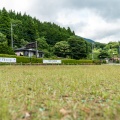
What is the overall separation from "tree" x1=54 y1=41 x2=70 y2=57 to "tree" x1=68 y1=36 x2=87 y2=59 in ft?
5.61

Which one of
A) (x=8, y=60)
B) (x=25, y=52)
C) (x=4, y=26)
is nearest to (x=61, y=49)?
(x=25, y=52)

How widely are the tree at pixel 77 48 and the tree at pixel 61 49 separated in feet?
5.61

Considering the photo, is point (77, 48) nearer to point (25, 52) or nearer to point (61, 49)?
point (61, 49)

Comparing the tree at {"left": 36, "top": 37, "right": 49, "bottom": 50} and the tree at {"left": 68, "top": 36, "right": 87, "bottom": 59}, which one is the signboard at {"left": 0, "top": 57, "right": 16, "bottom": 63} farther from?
the tree at {"left": 68, "top": 36, "right": 87, "bottom": 59}

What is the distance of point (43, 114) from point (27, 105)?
1.89ft

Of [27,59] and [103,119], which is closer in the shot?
[103,119]

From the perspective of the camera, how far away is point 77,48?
56.6 metres

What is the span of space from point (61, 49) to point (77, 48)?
4804mm

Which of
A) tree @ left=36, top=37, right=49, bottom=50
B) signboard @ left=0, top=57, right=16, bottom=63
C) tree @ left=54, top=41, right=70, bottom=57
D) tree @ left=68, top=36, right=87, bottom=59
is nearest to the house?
tree @ left=36, top=37, right=49, bottom=50

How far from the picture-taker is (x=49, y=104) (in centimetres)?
311

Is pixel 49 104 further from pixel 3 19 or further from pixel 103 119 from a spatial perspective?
pixel 3 19

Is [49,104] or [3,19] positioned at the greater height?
[3,19]

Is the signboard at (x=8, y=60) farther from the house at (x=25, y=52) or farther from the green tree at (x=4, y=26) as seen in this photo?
→ the green tree at (x=4, y=26)

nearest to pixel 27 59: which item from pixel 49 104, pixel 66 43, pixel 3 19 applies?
pixel 3 19
